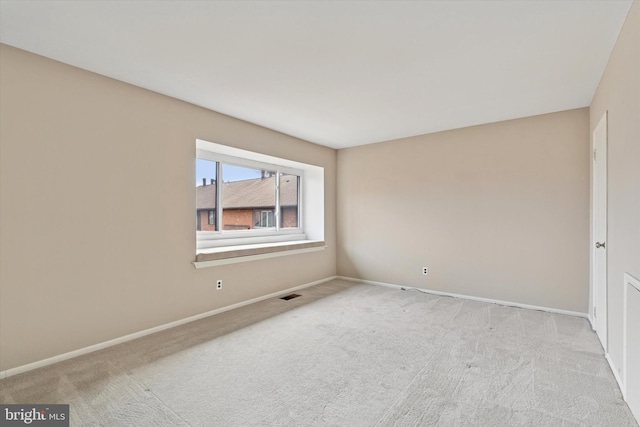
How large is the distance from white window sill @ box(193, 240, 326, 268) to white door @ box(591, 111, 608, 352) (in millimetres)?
3372

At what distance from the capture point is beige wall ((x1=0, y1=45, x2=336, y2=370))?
7.28 feet

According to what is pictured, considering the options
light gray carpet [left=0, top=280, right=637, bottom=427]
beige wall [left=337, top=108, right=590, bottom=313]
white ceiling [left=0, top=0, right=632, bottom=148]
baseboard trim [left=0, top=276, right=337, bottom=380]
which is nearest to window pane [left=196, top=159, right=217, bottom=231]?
white ceiling [left=0, top=0, right=632, bottom=148]

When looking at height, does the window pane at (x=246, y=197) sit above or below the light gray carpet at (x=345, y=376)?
above

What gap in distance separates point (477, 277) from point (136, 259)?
3.98 m

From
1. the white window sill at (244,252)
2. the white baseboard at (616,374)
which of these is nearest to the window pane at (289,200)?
the white window sill at (244,252)

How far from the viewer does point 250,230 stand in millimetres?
4531

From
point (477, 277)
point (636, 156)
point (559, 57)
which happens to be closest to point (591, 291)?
point (477, 277)

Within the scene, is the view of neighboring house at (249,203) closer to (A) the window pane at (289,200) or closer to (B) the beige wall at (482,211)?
(A) the window pane at (289,200)

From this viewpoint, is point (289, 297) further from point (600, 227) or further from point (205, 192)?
point (600, 227)

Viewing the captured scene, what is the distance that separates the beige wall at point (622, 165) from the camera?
5.65 ft

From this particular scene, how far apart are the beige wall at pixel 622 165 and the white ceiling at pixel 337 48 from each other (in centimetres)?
18

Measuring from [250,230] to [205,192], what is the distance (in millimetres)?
915

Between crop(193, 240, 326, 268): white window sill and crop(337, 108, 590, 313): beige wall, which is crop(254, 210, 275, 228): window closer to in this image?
crop(193, 240, 326, 268): white window sill

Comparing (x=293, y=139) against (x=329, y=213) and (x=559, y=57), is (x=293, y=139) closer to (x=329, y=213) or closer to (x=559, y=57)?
(x=329, y=213)
